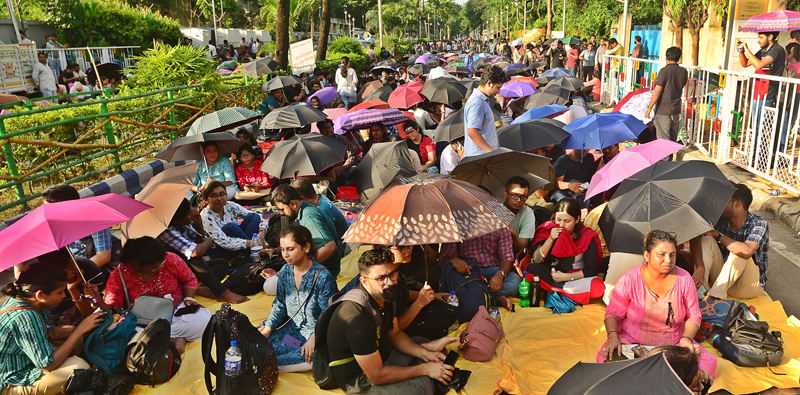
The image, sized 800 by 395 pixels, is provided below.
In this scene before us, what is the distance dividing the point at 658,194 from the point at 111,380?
14.2 ft

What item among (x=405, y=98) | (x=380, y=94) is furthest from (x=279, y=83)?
(x=405, y=98)

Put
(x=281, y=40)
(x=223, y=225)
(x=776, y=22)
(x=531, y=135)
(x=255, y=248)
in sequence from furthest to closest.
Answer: (x=281, y=40), (x=776, y=22), (x=531, y=135), (x=255, y=248), (x=223, y=225)

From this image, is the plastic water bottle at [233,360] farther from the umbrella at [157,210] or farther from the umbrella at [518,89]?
the umbrella at [518,89]

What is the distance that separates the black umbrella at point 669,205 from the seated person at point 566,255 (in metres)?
0.32

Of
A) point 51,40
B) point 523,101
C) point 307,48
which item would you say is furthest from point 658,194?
point 51,40

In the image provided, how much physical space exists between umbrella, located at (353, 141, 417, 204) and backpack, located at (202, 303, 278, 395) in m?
3.77

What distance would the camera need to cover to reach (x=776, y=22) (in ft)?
35.0

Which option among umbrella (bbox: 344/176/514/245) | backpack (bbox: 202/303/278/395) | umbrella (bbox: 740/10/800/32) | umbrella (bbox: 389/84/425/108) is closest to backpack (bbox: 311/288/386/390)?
backpack (bbox: 202/303/278/395)

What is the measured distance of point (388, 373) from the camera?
3.67 meters

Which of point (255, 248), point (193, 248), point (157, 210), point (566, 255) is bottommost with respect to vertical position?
point (255, 248)

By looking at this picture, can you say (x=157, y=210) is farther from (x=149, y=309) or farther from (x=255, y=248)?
(x=255, y=248)

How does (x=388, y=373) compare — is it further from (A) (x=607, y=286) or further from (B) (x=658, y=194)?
(B) (x=658, y=194)

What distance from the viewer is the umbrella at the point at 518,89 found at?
1284 centimetres

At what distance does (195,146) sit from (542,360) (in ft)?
18.0
